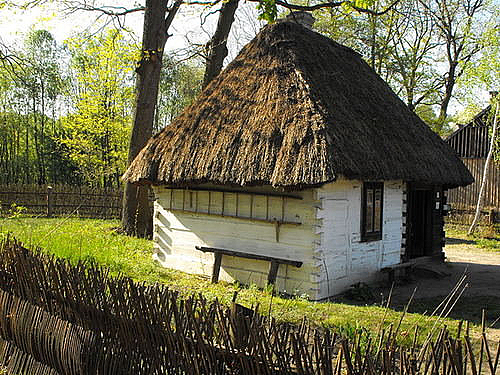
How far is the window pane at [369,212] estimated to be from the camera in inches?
392

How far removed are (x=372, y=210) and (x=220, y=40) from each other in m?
8.55

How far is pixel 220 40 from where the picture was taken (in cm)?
1627

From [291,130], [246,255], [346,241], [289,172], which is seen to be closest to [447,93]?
[346,241]

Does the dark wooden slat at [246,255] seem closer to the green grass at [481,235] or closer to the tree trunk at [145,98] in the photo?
the tree trunk at [145,98]

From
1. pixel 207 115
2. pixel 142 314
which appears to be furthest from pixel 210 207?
pixel 142 314

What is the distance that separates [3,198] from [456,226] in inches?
745

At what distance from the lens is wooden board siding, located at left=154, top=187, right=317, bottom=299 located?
8.88m

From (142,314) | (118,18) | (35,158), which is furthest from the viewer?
(35,158)

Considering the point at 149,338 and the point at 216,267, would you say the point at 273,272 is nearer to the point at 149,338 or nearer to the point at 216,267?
the point at 216,267

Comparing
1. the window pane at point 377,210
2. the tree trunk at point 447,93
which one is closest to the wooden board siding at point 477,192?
the tree trunk at point 447,93

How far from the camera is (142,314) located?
3973 millimetres

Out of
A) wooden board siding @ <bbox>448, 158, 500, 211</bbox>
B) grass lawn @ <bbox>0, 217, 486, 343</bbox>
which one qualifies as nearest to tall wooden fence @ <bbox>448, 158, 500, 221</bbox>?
wooden board siding @ <bbox>448, 158, 500, 211</bbox>

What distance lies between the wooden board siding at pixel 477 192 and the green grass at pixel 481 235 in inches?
34.1

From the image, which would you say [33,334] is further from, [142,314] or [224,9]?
[224,9]
